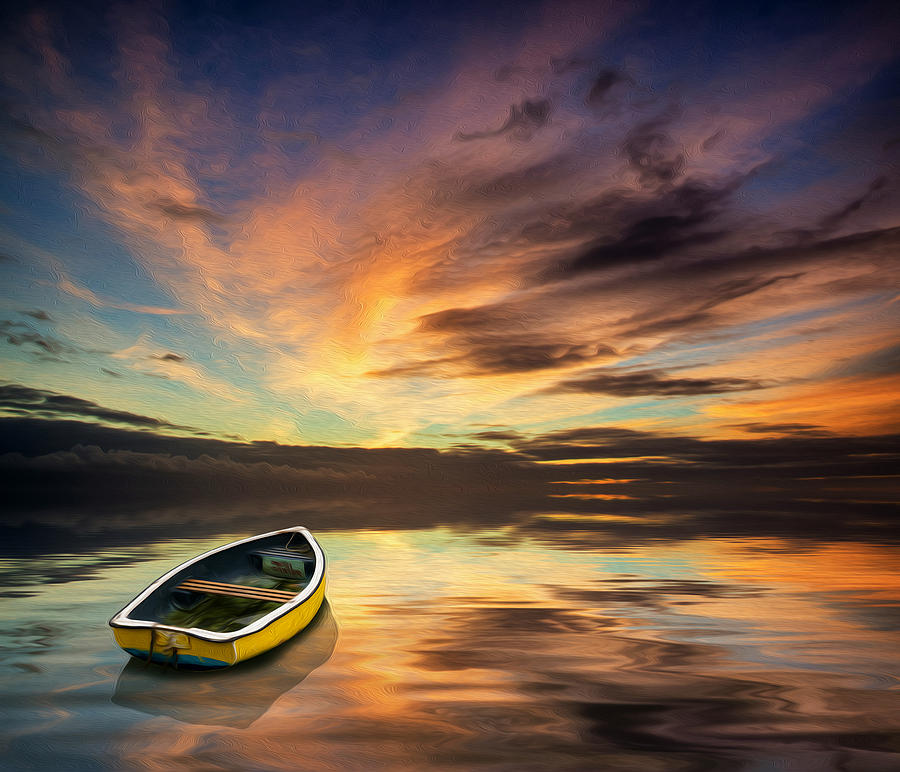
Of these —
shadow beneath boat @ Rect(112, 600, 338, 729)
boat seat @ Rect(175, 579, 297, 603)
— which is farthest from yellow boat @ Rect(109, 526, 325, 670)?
shadow beneath boat @ Rect(112, 600, 338, 729)

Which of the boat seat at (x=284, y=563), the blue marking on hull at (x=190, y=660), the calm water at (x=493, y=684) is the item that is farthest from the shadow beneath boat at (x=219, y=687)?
the boat seat at (x=284, y=563)

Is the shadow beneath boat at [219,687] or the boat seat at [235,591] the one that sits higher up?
the boat seat at [235,591]

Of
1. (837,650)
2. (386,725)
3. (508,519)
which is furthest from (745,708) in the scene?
(508,519)

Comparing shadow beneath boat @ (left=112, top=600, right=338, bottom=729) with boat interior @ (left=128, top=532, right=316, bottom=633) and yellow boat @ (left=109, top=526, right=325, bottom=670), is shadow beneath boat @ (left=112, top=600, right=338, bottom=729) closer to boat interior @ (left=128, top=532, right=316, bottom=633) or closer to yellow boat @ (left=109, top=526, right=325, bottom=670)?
yellow boat @ (left=109, top=526, right=325, bottom=670)

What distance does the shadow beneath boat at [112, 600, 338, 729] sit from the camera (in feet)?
25.1

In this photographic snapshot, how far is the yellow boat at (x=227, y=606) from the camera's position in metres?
8.44

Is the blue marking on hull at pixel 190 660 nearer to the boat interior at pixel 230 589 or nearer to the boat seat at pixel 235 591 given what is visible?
the boat interior at pixel 230 589

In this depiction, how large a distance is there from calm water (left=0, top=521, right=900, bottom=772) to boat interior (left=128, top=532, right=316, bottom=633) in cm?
102

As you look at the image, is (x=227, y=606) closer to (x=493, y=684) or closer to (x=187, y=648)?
(x=187, y=648)

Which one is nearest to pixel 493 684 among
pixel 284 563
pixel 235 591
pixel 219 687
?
pixel 219 687

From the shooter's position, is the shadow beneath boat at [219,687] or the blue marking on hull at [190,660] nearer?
the shadow beneath boat at [219,687]

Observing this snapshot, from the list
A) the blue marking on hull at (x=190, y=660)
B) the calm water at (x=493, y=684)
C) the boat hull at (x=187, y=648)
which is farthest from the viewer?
the blue marking on hull at (x=190, y=660)

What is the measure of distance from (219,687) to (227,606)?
121 inches

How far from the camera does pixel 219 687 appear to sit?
8.43m
